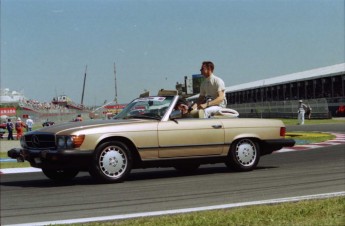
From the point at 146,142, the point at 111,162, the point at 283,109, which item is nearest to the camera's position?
the point at 111,162

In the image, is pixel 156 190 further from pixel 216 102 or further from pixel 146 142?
pixel 216 102

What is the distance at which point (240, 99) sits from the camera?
297 ft

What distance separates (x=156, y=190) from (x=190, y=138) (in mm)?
1540

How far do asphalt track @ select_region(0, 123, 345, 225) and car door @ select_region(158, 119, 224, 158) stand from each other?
42cm

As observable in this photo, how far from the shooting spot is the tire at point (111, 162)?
7789mm

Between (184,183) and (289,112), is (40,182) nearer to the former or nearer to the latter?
(184,183)

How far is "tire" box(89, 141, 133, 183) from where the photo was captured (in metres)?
7.79

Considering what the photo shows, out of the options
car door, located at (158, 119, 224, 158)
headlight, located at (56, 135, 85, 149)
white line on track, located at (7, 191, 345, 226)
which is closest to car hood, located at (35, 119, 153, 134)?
headlight, located at (56, 135, 85, 149)

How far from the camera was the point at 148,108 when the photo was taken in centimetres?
862

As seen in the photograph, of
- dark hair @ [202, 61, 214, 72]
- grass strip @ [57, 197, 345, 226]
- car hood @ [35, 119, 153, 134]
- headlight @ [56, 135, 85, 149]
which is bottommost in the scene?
grass strip @ [57, 197, 345, 226]

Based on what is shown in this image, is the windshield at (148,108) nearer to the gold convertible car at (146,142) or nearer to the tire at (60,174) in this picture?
the gold convertible car at (146,142)

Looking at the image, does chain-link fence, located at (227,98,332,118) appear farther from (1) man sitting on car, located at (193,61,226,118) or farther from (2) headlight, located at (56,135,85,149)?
(2) headlight, located at (56,135,85,149)

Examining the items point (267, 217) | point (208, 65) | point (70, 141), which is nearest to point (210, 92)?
point (208, 65)

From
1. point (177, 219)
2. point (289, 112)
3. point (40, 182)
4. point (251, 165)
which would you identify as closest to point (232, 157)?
point (251, 165)
